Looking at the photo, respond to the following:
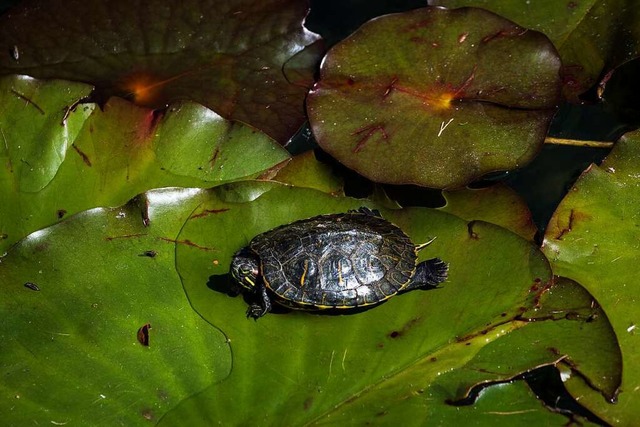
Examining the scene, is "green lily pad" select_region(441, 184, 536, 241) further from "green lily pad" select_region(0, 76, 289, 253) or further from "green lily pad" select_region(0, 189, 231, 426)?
"green lily pad" select_region(0, 189, 231, 426)

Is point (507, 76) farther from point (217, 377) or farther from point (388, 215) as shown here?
point (217, 377)

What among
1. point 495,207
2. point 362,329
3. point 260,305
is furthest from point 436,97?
point 260,305

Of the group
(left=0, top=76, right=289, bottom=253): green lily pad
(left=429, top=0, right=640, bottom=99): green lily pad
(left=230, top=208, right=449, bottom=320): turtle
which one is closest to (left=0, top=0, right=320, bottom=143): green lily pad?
(left=0, top=76, right=289, bottom=253): green lily pad

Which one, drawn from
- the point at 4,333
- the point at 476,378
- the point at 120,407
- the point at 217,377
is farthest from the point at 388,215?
the point at 4,333

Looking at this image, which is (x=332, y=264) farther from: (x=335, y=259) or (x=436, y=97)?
(x=436, y=97)

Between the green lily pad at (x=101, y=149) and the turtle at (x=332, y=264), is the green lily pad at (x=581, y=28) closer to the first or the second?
the turtle at (x=332, y=264)

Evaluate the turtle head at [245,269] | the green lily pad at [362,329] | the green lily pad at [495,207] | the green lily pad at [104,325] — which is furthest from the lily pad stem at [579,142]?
the green lily pad at [104,325]
